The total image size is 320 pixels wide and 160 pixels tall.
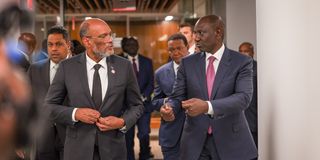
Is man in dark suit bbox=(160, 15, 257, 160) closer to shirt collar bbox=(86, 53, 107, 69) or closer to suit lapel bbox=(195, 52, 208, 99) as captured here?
suit lapel bbox=(195, 52, 208, 99)

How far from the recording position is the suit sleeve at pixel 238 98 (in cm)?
313

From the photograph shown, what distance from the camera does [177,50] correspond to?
16.4 feet

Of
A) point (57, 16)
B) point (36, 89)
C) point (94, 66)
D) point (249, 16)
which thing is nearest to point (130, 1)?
point (57, 16)

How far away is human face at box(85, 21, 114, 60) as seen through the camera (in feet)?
11.5

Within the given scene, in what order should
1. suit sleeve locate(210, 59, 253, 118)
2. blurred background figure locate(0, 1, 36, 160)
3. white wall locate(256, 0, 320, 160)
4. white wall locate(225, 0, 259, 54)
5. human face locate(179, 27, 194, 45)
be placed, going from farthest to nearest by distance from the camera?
white wall locate(225, 0, 259, 54), human face locate(179, 27, 194, 45), suit sleeve locate(210, 59, 253, 118), white wall locate(256, 0, 320, 160), blurred background figure locate(0, 1, 36, 160)

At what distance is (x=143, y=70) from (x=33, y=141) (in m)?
7.43

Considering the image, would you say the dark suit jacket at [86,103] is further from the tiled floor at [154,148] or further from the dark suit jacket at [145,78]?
the tiled floor at [154,148]

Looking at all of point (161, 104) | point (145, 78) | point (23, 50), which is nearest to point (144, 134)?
point (145, 78)

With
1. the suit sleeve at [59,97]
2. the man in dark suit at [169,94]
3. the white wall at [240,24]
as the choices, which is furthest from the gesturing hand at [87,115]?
the white wall at [240,24]

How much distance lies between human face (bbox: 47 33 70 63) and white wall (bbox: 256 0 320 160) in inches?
68.8

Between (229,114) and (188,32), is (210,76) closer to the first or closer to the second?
(229,114)

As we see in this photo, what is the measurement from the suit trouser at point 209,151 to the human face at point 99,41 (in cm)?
93

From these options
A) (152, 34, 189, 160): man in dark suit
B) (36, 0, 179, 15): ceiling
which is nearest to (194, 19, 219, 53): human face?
(152, 34, 189, 160): man in dark suit

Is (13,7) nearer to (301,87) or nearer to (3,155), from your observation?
(3,155)
